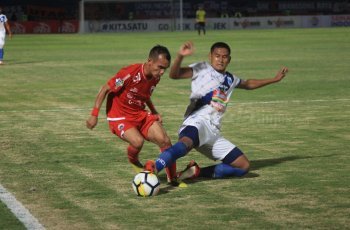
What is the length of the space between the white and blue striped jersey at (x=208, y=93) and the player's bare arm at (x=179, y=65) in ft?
0.59

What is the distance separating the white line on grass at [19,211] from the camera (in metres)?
8.23

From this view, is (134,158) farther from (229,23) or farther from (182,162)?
(229,23)

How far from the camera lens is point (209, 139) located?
10367mm

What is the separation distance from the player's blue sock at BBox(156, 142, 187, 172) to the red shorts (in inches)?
34.0

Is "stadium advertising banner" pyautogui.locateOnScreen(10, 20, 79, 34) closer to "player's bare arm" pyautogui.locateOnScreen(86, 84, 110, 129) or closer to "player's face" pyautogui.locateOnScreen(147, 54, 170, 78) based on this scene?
"player's bare arm" pyautogui.locateOnScreen(86, 84, 110, 129)

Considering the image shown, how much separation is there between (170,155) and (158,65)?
3.46 ft

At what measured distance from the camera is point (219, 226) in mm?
8148

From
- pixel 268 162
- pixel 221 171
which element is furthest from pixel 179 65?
pixel 268 162

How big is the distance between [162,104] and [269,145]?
6.23 meters

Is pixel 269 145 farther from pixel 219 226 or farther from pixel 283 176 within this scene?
pixel 219 226

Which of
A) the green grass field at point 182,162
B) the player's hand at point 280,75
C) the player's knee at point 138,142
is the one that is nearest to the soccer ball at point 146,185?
the green grass field at point 182,162

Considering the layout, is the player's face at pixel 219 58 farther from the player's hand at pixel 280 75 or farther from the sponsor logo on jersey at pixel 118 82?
the sponsor logo on jersey at pixel 118 82

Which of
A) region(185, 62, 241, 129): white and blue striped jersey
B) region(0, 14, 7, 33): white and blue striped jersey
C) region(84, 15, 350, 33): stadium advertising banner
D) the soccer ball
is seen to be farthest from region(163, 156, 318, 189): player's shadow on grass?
region(84, 15, 350, 33): stadium advertising banner

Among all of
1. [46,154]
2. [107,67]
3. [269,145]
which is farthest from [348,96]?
[107,67]
